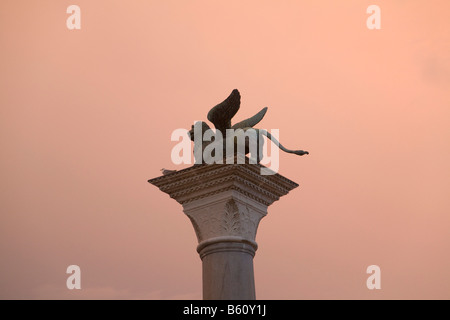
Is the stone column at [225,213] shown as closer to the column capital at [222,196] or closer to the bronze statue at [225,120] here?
the column capital at [222,196]

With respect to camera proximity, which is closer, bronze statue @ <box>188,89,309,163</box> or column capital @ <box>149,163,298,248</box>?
column capital @ <box>149,163,298,248</box>

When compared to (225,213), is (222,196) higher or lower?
higher

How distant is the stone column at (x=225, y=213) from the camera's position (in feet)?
36.2

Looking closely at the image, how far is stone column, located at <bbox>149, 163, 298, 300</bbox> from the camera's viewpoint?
1105 centimetres

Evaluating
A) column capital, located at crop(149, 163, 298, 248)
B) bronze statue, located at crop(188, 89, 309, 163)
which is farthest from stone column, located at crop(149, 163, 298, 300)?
bronze statue, located at crop(188, 89, 309, 163)

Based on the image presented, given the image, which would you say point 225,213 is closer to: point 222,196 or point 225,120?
point 222,196

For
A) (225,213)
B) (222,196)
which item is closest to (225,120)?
(222,196)

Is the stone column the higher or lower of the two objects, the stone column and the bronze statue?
the lower

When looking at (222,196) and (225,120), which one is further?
(225,120)

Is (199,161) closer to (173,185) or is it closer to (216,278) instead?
(173,185)

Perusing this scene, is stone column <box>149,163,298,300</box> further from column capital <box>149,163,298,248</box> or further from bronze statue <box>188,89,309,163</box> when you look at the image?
bronze statue <box>188,89,309,163</box>

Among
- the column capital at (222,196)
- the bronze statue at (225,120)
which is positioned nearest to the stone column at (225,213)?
the column capital at (222,196)

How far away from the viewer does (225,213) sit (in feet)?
37.5
